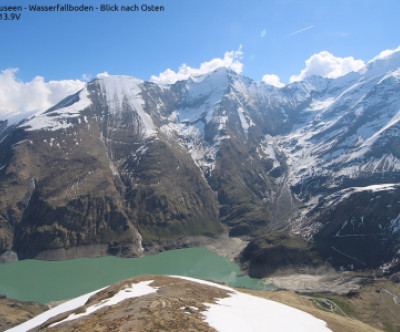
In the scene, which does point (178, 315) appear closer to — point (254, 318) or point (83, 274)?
A: point (254, 318)

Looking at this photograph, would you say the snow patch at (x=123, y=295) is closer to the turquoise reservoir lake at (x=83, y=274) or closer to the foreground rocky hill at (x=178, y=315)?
the foreground rocky hill at (x=178, y=315)

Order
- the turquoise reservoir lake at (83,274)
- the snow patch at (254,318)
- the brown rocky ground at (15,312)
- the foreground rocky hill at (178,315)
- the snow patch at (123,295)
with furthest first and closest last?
the turquoise reservoir lake at (83,274) < the brown rocky ground at (15,312) < the snow patch at (123,295) < the snow patch at (254,318) < the foreground rocky hill at (178,315)

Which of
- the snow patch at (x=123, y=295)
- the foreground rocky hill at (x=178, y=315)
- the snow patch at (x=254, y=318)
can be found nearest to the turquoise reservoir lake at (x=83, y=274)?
the snow patch at (x=123, y=295)

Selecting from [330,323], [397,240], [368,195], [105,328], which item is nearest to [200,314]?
[105,328]

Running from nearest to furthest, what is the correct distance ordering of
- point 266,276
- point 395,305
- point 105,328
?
point 105,328, point 395,305, point 266,276

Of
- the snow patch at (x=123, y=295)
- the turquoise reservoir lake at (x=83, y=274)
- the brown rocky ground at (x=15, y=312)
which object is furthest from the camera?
the turquoise reservoir lake at (x=83, y=274)

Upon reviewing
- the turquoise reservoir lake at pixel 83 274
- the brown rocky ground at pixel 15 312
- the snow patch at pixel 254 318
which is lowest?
the turquoise reservoir lake at pixel 83 274

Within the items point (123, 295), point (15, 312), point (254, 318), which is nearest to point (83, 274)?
point (15, 312)

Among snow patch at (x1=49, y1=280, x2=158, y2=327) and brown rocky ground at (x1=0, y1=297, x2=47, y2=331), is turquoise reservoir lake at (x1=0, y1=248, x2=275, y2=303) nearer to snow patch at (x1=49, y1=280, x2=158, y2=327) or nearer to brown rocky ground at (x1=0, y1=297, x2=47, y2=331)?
brown rocky ground at (x1=0, y1=297, x2=47, y2=331)

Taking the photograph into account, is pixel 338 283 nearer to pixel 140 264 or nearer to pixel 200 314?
pixel 140 264

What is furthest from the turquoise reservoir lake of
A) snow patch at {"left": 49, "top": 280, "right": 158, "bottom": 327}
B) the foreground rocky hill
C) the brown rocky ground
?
the foreground rocky hill
